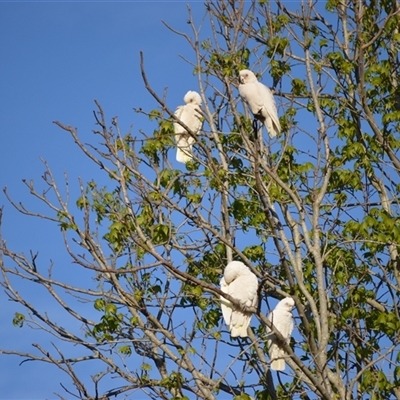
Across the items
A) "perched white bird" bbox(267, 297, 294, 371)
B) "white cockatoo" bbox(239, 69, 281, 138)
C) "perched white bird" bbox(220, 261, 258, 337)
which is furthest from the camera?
"white cockatoo" bbox(239, 69, 281, 138)

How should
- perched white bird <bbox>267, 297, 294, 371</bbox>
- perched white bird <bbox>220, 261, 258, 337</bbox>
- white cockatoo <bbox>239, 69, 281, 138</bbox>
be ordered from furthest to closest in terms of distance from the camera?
white cockatoo <bbox>239, 69, 281, 138</bbox> → perched white bird <bbox>267, 297, 294, 371</bbox> → perched white bird <bbox>220, 261, 258, 337</bbox>

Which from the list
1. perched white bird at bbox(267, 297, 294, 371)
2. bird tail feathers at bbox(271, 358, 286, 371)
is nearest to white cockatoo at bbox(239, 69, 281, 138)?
perched white bird at bbox(267, 297, 294, 371)

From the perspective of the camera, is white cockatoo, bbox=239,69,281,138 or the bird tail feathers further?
white cockatoo, bbox=239,69,281,138

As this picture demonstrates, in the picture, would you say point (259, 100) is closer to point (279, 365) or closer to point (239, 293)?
point (239, 293)

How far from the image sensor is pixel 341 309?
894 cm

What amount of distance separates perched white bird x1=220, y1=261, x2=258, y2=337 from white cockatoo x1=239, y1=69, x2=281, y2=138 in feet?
6.43

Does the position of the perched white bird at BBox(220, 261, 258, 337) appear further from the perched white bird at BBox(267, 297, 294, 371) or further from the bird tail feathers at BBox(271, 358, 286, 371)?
the bird tail feathers at BBox(271, 358, 286, 371)

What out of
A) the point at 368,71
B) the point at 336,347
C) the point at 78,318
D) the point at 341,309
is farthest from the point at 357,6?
the point at 78,318

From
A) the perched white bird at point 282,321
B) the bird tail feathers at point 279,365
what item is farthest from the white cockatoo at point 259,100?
the bird tail feathers at point 279,365

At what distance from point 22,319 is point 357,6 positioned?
491 cm

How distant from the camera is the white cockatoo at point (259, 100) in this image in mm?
9148

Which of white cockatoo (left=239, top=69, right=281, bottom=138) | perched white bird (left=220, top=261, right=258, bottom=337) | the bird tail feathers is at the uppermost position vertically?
white cockatoo (left=239, top=69, right=281, bottom=138)

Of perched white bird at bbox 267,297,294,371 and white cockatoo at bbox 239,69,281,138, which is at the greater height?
white cockatoo at bbox 239,69,281,138

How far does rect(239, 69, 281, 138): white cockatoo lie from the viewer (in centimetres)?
915
